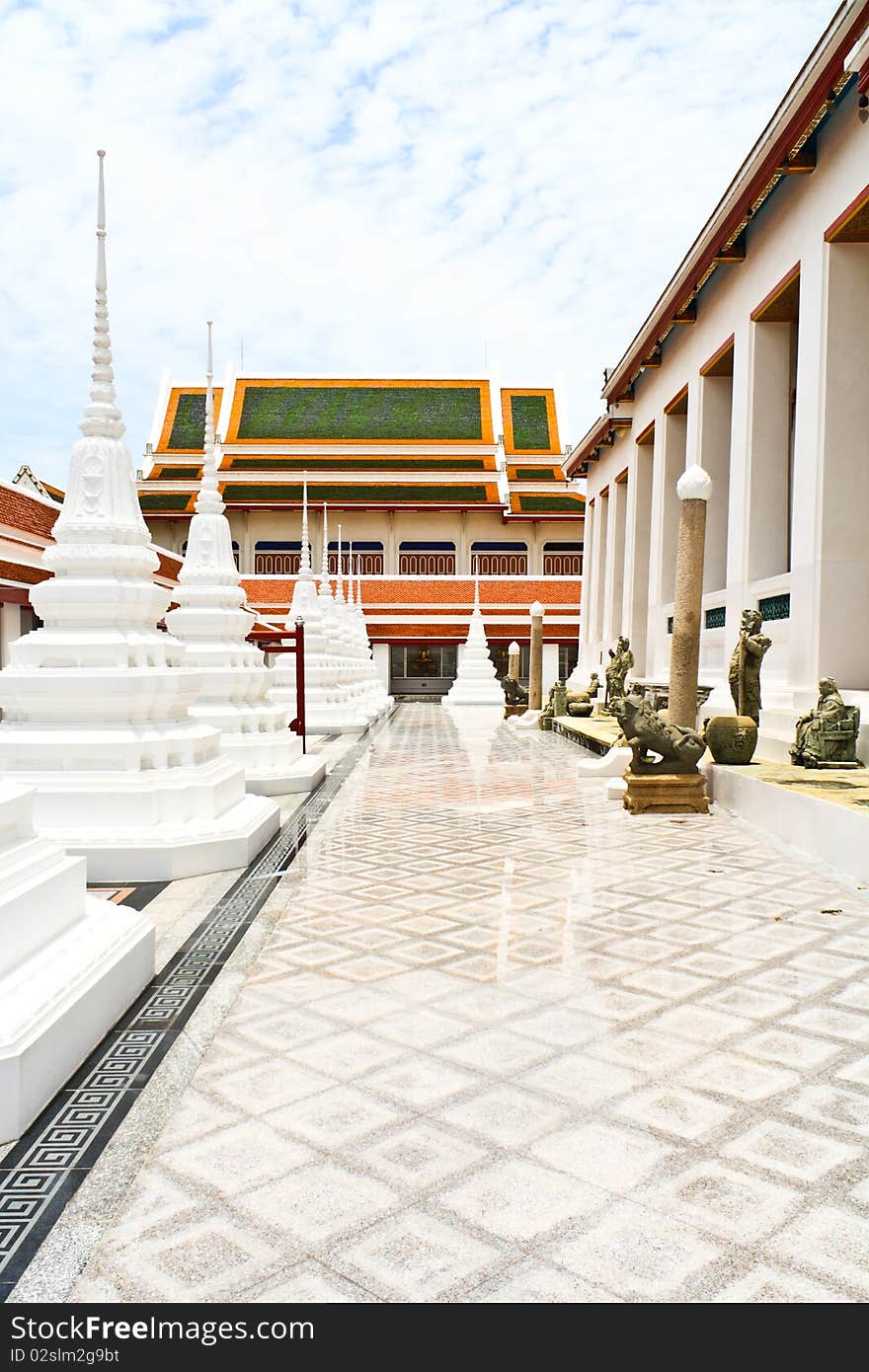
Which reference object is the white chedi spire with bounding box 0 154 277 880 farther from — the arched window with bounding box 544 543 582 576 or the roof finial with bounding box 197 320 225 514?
the arched window with bounding box 544 543 582 576

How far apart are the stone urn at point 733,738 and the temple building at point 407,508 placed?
22586 mm

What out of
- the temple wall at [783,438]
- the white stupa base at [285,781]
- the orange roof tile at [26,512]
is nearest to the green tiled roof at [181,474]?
the orange roof tile at [26,512]

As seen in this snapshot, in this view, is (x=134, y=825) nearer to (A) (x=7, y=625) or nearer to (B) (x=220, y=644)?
(B) (x=220, y=644)

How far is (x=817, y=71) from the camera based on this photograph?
28.3 ft

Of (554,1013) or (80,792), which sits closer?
(554,1013)

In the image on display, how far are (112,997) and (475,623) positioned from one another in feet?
84.4

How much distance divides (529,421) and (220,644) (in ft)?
92.7

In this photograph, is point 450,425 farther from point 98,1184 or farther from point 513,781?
point 98,1184

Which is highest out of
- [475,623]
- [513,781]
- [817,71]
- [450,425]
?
[450,425]

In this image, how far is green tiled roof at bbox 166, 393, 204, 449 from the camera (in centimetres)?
3419

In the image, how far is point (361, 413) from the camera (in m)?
35.5

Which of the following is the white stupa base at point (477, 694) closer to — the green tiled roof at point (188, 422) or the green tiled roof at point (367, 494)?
the green tiled roof at point (367, 494)

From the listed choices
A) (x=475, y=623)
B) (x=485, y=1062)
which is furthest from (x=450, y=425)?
(x=485, y=1062)

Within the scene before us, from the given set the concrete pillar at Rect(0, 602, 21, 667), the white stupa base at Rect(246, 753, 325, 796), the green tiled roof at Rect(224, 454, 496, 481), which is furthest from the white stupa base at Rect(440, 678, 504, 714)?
the white stupa base at Rect(246, 753, 325, 796)
